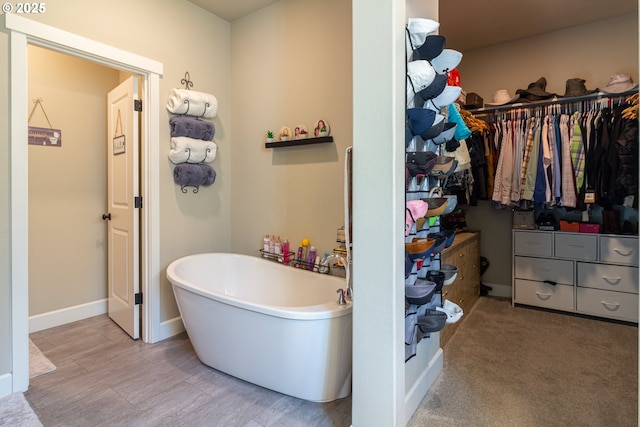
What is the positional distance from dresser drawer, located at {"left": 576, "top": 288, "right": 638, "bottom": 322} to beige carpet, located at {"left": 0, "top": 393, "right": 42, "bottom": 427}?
410cm

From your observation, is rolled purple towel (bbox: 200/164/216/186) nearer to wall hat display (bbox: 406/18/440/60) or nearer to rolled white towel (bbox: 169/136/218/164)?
rolled white towel (bbox: 169/136/218/164)

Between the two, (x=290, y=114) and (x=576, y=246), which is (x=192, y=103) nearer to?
(x=290, y=114)

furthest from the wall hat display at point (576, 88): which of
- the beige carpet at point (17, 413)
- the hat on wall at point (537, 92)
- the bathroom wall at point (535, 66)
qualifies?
the beige carpet at point (17, 413)

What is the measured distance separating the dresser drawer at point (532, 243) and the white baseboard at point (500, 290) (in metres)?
0.59

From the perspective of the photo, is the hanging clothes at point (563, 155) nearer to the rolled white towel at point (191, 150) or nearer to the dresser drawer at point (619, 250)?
the dresser drawer at point (619, 250)

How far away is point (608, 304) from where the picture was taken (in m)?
2.96

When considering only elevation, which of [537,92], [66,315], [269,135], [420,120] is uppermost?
[537,92]

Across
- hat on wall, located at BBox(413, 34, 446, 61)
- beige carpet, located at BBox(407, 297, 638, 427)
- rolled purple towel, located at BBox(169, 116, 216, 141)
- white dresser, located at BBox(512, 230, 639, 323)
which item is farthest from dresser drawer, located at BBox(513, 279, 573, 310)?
rolled purple towel, located at BBox(169, 116, 216, 141)

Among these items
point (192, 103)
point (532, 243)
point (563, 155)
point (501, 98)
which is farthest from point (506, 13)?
point (192, 103)

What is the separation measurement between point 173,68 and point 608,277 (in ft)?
13.7

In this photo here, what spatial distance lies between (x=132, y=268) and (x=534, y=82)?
422cm

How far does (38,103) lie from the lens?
287 cm

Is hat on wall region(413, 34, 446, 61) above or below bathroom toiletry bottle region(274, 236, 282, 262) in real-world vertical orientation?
above

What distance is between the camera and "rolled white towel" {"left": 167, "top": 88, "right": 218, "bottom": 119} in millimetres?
2652
